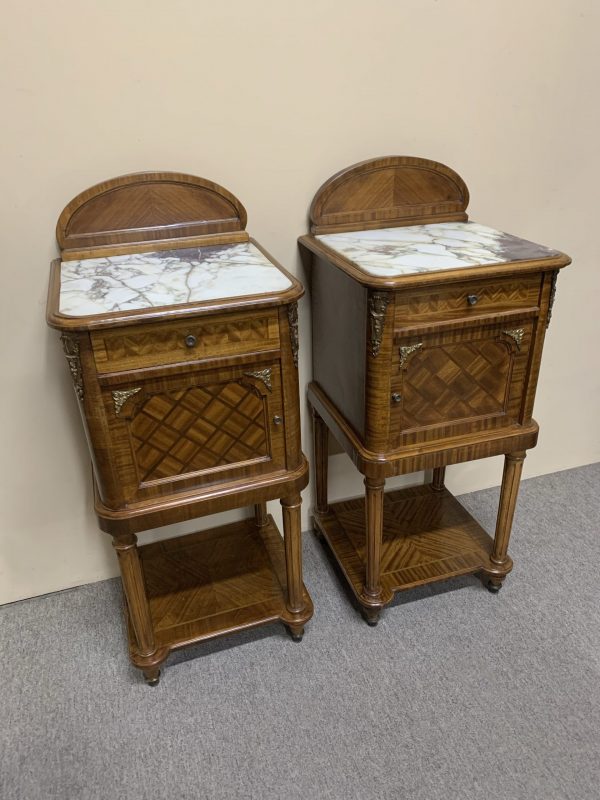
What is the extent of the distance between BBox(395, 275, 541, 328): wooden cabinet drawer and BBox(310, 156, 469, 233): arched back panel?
0.44 meters

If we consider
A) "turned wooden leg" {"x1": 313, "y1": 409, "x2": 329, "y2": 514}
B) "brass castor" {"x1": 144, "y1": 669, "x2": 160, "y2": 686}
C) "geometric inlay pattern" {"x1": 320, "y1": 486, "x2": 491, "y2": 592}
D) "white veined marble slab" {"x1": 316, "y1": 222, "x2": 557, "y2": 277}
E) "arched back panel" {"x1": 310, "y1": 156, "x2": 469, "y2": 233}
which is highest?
"arched back panel" {"x1": 310, "y1": 156, "x2": 469, "y2": 233}

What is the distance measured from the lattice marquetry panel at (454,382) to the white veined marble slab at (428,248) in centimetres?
19

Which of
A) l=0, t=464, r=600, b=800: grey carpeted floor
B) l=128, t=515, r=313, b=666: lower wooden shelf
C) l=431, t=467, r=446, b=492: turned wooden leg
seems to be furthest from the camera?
l=431, t=467, r=446, b=492: turned wooden leg

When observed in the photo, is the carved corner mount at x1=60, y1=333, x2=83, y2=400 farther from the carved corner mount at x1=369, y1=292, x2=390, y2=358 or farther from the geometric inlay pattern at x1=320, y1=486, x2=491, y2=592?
the geometric inlay pattern at x1=320, y1=486, x2=491, y2=592

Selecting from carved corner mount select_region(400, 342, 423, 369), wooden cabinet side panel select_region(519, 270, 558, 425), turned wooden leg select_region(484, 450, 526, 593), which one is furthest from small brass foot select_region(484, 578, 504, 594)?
carved corner mount select_region(400, 342, 423, 369)

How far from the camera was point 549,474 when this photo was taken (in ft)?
Answer: 7.72

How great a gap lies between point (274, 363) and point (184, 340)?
199mm

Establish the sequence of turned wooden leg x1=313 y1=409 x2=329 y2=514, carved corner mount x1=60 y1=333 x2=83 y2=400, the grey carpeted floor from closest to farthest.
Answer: carved corner mount x1=60 y1=333 x2=83 y2=400 < the grey carpeted floor < turned wooden leg x1=313 y1=409 x2=329 y2=514

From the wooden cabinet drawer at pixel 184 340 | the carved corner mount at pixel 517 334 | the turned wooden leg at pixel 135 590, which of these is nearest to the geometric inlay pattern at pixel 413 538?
the turned wooden leg at pixel 135 590

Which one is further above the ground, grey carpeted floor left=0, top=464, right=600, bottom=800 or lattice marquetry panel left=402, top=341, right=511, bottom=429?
lattice marquetry panel left=402, top=341, right=511, bottom=429

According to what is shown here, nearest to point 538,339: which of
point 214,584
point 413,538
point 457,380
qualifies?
point 457,380

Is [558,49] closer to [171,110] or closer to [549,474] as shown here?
[171,110]

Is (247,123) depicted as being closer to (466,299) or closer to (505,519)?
(466,299)

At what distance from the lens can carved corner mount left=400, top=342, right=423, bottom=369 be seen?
4.43ft
